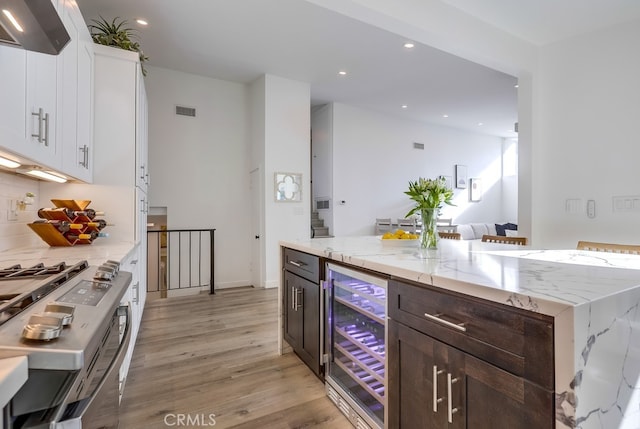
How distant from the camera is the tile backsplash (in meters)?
1.84

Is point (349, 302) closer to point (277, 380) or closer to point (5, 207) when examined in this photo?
point (277, 380)

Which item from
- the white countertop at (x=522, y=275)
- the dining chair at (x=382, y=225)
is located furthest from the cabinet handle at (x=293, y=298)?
the dining chair at (x=382, y=225)

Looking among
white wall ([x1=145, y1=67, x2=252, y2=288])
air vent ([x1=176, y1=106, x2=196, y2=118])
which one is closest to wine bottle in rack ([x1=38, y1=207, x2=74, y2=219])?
white wall ([x1=145, y1=67, x2=252, y2=288])

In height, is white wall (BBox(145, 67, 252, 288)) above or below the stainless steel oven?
above

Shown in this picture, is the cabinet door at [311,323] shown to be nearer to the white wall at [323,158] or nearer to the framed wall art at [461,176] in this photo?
the white wall at [323,158]

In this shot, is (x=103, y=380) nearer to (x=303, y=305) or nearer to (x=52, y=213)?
(x=303, y=305)

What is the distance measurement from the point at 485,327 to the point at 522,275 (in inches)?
11.6

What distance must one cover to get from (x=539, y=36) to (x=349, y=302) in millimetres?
3538

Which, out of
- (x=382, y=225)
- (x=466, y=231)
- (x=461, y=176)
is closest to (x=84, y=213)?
(x=382, y=225)

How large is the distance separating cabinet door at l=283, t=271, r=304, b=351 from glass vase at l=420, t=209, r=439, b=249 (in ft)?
2.96

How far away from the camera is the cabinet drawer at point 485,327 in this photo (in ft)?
2.59

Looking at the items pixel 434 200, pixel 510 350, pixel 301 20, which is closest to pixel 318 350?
pixel 434 200

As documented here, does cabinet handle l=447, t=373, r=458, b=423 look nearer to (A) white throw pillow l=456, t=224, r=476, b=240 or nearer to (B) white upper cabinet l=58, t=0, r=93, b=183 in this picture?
(B) white upper cabinet l=58, t=0, r=93, b=183

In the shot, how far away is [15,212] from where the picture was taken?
2.00 metres
